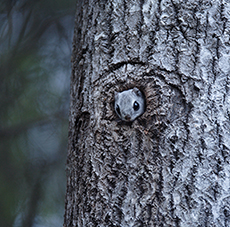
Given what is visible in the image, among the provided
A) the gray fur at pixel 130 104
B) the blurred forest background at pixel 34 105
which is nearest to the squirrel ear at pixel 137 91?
the gray fur at pixel 130 104

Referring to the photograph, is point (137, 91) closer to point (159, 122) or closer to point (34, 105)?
point (159, 122)

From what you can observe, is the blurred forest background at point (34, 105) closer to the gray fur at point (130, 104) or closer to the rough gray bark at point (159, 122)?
the rough gray bark at point (159, 122)

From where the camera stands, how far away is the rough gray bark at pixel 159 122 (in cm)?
73

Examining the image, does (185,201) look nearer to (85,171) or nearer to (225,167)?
(225,167)

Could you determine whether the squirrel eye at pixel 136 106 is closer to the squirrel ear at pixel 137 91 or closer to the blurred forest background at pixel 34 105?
the squirrel ear at pixel 137 91

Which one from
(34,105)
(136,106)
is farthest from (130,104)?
(34,105)

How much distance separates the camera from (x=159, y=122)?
77 centimetres

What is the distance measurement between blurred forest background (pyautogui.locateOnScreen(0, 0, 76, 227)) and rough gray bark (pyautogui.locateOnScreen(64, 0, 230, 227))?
141cm

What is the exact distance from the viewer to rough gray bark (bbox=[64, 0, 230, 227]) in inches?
28.9

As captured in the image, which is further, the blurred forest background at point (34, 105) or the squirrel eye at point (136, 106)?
the blurred forest background at point (34, 105)

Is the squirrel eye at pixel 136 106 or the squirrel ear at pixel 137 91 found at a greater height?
the squirrel ear at pixel 137 91

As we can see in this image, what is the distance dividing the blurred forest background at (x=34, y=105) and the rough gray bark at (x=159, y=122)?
1414mm

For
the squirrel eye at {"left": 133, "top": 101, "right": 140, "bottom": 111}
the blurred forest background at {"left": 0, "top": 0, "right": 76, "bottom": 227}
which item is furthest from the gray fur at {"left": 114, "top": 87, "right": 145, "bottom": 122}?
the blurred forest background at {"left": 0, "top": 0, "right": 76, "bottom": 227}

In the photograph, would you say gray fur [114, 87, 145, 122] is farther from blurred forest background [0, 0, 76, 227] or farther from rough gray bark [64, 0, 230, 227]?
blurred forest background [0, 0, 76, 227]
